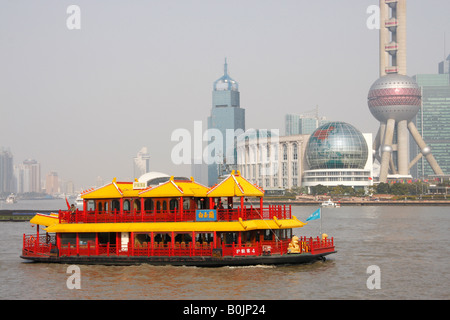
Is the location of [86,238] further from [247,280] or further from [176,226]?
[247,280]

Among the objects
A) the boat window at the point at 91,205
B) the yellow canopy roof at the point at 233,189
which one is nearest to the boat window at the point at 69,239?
the boat window at the point at 91,205

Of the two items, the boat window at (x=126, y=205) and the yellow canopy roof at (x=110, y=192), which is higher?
the yellow canopy roof at (x=110, y=192)

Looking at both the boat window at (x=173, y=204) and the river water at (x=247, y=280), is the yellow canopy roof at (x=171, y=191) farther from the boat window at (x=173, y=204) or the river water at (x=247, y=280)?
the river water at (x=247, y=280)

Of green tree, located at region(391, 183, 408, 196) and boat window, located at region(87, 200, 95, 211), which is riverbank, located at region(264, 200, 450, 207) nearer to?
green tree, located at region(391, 183, 408, 196)

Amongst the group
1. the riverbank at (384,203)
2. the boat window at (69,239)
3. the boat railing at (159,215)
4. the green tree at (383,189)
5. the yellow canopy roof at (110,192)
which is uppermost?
the yellow canopy roof at (110,192)

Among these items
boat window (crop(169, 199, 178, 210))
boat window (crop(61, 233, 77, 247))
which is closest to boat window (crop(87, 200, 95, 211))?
boat window (crop(61, 233, 77, 247))

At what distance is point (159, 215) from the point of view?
41812 mm

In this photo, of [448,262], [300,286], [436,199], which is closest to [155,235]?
[300,286]

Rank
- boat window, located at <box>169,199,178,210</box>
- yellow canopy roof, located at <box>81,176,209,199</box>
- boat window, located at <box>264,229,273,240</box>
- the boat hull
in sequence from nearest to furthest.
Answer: the boat hull < yellow canopy roof, located at <box>81,176,209,199</box> < boat window, located at <box>169,199,178,210</box> < boat window, located at <box>264,229,273,240</box>

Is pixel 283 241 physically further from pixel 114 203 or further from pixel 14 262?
pixel 14 262

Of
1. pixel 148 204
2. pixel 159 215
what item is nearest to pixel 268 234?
pixel 159 215

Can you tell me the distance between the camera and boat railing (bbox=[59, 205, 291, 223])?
4131 cm

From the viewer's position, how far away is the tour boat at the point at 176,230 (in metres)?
40.4

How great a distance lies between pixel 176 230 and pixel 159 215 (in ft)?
5.61
